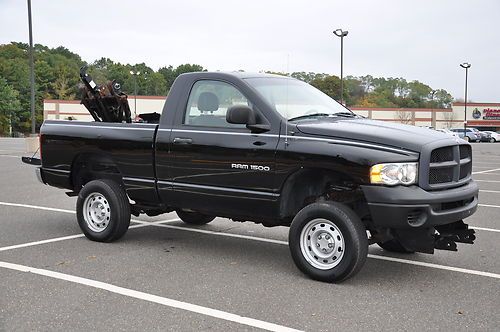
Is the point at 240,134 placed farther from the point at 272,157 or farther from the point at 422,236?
the point at 422,236

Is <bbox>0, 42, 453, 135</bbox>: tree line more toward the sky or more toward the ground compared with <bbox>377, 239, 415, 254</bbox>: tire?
more toward the sky

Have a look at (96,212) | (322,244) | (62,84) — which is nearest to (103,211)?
(96,212)

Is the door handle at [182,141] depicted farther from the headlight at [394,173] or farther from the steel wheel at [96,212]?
the headlight at [394,173]

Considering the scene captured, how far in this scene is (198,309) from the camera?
4.36m

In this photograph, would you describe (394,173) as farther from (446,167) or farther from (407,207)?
(446,167)

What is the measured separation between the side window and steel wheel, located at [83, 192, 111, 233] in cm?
157

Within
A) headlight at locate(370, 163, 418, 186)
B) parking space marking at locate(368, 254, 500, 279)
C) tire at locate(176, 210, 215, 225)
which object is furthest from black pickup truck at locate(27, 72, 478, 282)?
tire at locate(176, 210, 215, 225)

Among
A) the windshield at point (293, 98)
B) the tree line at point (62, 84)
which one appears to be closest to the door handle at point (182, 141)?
the windshield at point (293, 98)

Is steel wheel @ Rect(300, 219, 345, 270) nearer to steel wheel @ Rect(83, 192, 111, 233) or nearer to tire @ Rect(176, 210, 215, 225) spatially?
steel wheel @ Rect(83, 192, 111, 233)

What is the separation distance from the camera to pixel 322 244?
17.1ft

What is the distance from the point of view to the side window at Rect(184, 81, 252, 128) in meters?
5.89

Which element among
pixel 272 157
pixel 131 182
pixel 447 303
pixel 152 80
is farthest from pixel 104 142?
pixel 152 80

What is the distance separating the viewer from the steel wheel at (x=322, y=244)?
5098mm

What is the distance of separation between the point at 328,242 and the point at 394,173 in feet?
2.95
